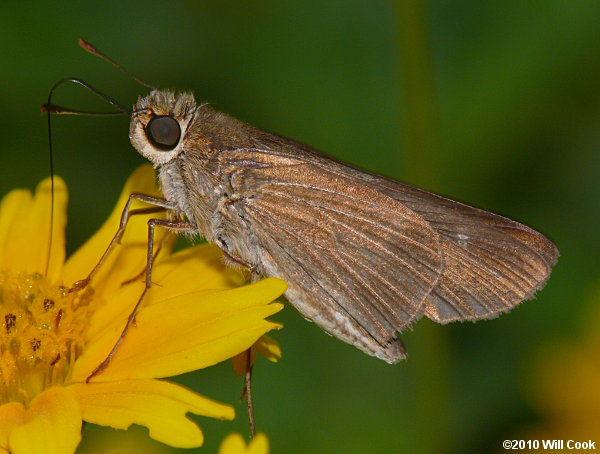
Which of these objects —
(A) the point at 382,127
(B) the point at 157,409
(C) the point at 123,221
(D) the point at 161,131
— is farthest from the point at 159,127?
(A) the point at 382,127

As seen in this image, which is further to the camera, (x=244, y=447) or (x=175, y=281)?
(x=175, y=281)

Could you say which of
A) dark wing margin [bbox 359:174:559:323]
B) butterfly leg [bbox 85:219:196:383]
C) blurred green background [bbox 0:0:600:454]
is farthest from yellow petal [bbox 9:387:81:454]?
blurred green background [bbox 0:0:600:454]

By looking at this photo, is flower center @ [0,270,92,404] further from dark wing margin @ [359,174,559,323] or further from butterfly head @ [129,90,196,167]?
dark wing margin @ [359,174,559,323]

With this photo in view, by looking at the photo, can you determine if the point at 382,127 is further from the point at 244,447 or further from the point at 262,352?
the point at 244,447

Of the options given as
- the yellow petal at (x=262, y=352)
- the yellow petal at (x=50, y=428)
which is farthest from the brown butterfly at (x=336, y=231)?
the yellow petal at (x=50, y=428)

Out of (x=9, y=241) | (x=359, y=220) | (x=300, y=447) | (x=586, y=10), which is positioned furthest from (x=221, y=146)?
(x=586, y=10)

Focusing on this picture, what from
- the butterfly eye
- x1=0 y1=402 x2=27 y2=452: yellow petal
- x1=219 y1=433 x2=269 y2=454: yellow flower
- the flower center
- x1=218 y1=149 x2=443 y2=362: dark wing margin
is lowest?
x1=0 y1=402 x2=27 y2=452: yellow petal
